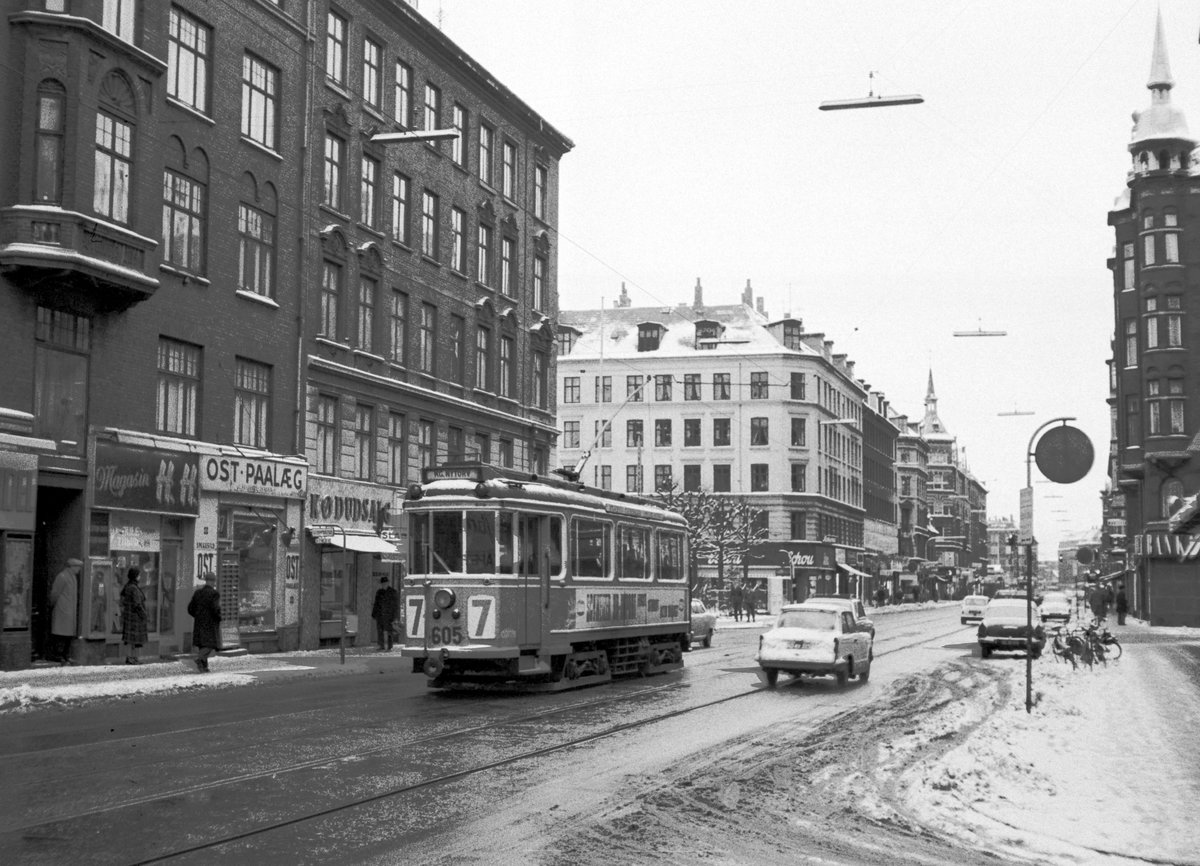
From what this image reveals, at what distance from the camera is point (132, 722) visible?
→ 17.1 metres

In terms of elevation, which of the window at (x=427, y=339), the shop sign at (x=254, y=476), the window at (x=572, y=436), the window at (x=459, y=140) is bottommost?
the shop sign at (x=254, y=476)

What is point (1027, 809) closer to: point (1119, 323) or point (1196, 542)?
point (1196, 542)

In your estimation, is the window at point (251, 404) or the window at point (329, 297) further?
the window at point (329, 297)

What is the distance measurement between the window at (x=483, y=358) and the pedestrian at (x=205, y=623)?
20.2 m

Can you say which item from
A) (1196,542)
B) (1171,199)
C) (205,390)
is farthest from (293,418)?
(1171,199)

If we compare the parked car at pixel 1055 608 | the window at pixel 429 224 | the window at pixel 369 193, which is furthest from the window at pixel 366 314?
the parked car at pixel 1055 608

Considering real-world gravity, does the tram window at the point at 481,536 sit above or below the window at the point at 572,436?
below

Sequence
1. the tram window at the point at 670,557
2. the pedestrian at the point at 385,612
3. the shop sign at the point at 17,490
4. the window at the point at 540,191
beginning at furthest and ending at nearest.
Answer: the window at the point at 540,191 < the pedestrian at the point at 385,612 < the tram window at the point at 670,557 < the shop sign at the point at 17,490

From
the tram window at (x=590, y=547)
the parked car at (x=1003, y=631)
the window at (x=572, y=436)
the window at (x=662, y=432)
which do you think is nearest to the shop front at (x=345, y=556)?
the tram window at (x=590, y=547)

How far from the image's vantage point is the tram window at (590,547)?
2358 cm

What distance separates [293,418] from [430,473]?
13.0 m

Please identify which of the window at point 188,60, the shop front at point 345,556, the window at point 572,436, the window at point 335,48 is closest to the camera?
the window at point 188,60

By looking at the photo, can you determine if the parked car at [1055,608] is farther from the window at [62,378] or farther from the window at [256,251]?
the window at [62,378]

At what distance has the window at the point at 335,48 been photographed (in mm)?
37188
